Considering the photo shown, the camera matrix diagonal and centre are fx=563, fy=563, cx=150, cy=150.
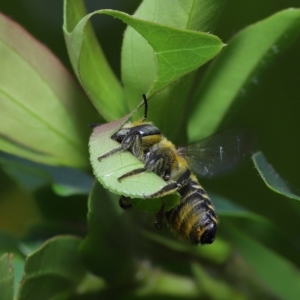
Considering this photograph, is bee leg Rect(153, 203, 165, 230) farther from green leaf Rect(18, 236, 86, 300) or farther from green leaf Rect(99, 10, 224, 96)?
green leaf Rect(99, 10, 224, 96)

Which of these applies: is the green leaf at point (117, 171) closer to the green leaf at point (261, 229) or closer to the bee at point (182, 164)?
the bee at point (182, 164)

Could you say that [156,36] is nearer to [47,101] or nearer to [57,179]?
[47,101]

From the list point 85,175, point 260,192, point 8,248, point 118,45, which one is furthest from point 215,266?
point 118,45

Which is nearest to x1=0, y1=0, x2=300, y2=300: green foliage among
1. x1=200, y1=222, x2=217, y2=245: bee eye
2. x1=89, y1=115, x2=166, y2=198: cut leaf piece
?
x1=89, y1=115, x2=166, y2=198: cut leaf piece

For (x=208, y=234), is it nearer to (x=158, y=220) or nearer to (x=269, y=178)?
(x=158, y=220)

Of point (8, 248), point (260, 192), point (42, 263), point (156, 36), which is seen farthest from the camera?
point (260, 192)

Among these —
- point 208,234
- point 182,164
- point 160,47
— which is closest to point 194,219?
point 208,234
